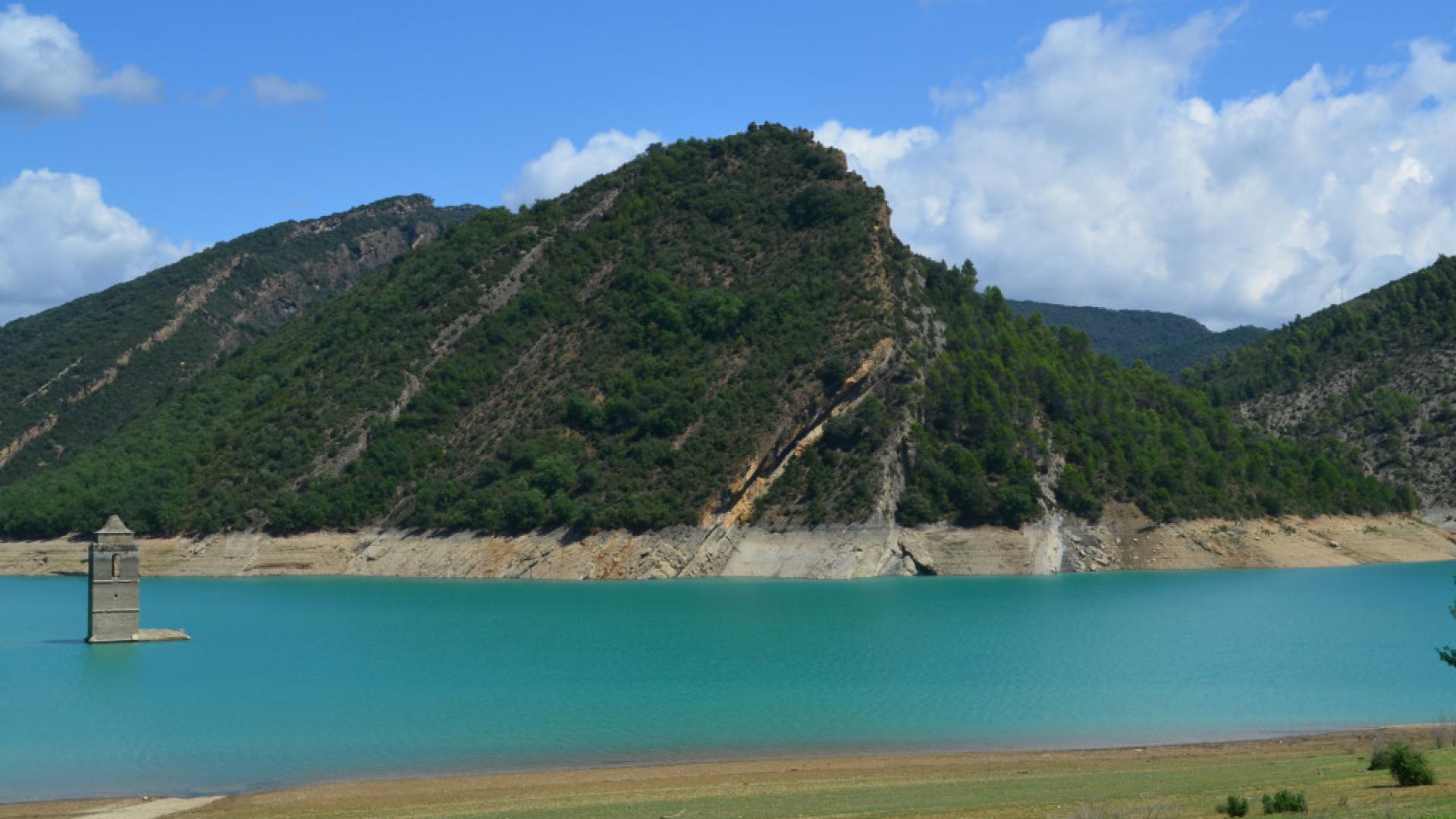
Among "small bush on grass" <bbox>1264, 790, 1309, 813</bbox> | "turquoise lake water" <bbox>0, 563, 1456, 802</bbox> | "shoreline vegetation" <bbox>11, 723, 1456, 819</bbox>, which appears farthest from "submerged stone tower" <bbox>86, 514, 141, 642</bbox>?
"small bush on grass" <bbox>1264, 790, 1309, 813</bbox>

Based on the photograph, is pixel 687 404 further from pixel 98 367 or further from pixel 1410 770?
pixel 98 367

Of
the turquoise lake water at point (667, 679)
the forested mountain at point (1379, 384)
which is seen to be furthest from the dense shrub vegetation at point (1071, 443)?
the turquoise lake water at point (667, 679)

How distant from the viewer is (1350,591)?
79188 mm

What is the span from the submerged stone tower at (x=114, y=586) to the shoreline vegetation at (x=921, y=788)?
28314 mm

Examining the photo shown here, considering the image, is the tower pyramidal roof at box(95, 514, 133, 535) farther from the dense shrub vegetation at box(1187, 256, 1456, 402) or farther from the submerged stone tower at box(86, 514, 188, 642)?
the dense shrub vegetation at box(1187, 256, 1456, 402)

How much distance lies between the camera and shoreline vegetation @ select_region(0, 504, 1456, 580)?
303 ft

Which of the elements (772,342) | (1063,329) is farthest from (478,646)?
(1063,329)

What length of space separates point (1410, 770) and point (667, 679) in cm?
2611

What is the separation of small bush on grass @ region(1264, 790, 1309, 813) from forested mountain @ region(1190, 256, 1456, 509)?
392 feet

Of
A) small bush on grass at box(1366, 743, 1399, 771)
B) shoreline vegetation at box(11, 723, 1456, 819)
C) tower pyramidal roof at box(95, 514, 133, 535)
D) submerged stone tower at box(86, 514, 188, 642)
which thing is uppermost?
tower pyramidal roof at box(95, 514, 133, 535)

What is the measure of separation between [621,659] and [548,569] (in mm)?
45583

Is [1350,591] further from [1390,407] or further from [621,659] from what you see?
[1390,407]

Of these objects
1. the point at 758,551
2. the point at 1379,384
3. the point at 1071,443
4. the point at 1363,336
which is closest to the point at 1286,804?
the point at 758,551

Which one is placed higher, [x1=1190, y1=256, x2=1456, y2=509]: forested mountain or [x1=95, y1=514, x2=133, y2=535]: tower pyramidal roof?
[x1=1190, y1=256, x2=1456, y2=509]: forested mountain
